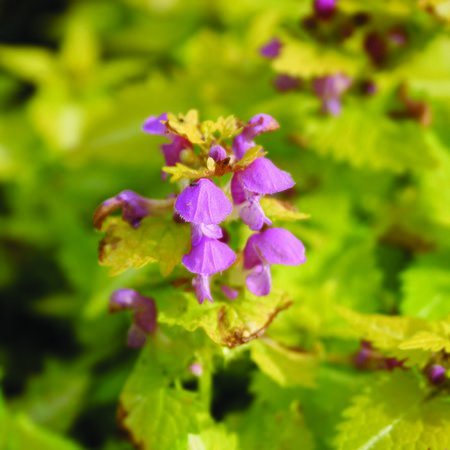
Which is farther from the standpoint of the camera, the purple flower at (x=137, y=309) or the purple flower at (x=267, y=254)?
the purple flower at (x=137, y=309)

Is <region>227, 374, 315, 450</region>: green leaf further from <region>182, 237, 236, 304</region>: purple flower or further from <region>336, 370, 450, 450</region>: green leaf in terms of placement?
<region>182, 237, 236, 304</region>: purple flower

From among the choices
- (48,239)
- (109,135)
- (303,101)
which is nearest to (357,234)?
(303,101)

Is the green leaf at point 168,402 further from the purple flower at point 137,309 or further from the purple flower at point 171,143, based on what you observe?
the purple flower at point 171,143

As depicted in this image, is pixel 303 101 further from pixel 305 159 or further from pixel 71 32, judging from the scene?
pixel 71 32

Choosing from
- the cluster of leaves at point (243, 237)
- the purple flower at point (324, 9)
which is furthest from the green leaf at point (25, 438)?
the purple flower at point (324, 9)

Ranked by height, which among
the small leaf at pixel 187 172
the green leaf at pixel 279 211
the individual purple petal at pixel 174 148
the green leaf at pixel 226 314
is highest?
the small leaf at pixel 187 172

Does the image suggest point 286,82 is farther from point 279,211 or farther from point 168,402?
point 168,402

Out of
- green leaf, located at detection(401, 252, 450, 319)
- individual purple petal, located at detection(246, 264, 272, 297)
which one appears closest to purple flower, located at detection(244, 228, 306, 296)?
individual purple petal, located at detection(246, 264, 272, 297)
